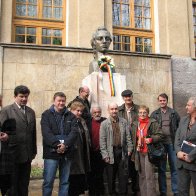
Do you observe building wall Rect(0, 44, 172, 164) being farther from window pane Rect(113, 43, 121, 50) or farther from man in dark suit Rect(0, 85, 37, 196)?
man in dark suit Rect(0, 85, 37, 196)

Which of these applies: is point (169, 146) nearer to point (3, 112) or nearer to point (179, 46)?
point (3, 112)

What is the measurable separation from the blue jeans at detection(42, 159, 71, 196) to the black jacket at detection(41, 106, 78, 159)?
4.2 inches

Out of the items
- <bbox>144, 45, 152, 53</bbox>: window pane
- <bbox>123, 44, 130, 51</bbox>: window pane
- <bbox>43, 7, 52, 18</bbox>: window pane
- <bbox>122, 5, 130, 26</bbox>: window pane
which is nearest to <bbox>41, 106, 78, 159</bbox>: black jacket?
<bbox>43, 7, 52, 18</bbox>: window pane

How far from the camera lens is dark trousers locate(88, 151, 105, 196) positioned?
632cm

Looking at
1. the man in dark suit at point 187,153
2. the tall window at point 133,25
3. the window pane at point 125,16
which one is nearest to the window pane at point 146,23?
the tall window at point 133,25

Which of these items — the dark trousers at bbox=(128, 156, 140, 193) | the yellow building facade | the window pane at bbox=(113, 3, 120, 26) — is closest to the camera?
the dark trousers at bbox=(128, 156, 140, 193)

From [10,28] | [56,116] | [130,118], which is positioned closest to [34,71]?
[10,28]

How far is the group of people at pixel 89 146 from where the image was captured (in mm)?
5016

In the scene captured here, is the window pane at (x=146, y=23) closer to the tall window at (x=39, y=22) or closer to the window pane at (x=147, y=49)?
the window pane at (x=147, y=49)

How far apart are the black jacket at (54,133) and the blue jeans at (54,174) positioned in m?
0.11

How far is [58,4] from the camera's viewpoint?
45.8 ft

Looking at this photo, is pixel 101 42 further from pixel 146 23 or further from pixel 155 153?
pixel 146 23

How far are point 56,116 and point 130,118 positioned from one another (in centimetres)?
202

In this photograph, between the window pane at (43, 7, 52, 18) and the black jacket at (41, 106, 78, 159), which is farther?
the window pane at (43, 7, 52, 18)
